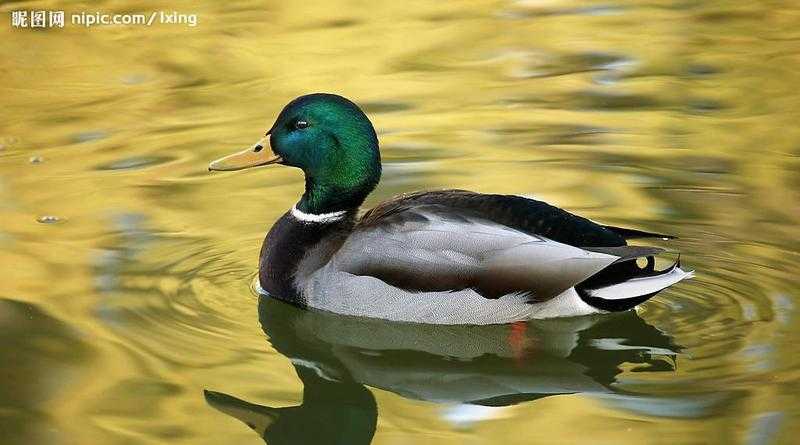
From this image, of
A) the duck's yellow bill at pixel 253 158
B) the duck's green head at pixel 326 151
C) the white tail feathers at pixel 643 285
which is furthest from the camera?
the duck's yellow bill at pixel 253 158

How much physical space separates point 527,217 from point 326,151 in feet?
3.43

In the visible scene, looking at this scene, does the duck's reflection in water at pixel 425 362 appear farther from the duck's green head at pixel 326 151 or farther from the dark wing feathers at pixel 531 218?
the duck's green head at pixel 326 151

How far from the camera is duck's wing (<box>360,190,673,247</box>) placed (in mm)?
6469

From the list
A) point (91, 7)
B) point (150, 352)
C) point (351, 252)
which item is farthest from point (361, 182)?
point (91, 7)

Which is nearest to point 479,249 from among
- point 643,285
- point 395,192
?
point 643,285

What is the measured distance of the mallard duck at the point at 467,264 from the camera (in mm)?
6398

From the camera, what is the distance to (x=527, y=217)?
21.3ft

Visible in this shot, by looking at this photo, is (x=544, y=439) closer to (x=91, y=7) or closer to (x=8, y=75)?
(x=8, y=75)

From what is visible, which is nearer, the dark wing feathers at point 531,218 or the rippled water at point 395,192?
the rippled water at point 395,192

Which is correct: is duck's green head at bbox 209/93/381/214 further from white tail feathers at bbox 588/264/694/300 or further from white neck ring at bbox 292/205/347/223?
white tail feathers at bbox 588/264/694/300

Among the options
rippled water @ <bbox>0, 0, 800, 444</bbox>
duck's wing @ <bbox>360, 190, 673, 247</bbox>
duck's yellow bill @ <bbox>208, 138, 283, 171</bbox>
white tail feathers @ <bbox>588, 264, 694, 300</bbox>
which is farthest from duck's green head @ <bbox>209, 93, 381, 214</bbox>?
white tail feathers @ <bbox>588, 264, 694, 300</bbox>

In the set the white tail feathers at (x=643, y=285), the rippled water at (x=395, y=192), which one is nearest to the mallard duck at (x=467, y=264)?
the white tail feathers at (x=643, y=285)

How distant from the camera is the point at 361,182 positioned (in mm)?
7000

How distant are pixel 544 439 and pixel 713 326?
1310 millimetres
